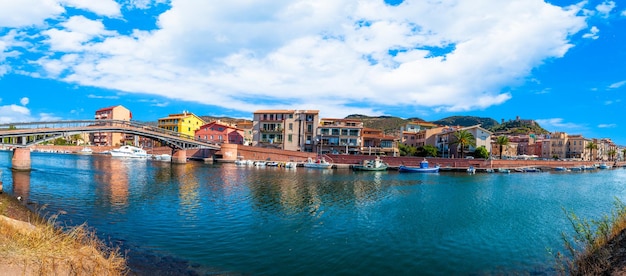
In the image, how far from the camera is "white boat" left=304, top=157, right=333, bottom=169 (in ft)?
224

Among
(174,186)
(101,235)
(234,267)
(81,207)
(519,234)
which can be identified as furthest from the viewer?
(174,186)

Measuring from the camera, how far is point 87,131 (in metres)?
48.1

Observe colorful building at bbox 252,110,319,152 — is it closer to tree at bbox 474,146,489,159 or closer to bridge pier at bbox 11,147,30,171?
tree at bbox 474,146,489,159

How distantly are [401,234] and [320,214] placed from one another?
5.80 meters

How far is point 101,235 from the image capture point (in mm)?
14305

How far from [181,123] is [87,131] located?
60.0 m

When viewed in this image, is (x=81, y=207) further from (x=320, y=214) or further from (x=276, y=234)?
(x=320, y=214)

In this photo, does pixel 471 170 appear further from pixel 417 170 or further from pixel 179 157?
pixel 179 157

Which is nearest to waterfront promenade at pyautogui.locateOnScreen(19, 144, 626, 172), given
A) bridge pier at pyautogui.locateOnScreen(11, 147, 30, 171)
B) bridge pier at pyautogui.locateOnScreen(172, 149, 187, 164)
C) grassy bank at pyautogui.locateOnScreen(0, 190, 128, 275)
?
bridge pier at pyautogui.locateOnScreen(172, 149, 187, 164)

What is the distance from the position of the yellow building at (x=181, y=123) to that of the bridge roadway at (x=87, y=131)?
36.1 m

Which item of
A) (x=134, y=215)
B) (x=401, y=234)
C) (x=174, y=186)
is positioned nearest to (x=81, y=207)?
(x=134, y=215)

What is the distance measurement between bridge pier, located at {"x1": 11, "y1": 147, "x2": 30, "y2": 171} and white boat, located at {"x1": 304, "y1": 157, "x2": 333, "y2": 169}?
45517 mm

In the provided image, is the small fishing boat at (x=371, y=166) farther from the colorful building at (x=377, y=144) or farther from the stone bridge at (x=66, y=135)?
the stone bridge at (x=66, y=135)

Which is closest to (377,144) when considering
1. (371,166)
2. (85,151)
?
(371,166)
